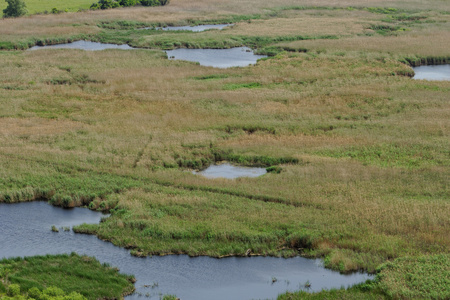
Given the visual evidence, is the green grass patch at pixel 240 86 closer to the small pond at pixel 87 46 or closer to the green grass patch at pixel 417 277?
the small pond at pixel 87 46

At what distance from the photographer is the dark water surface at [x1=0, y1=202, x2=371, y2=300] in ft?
67.4

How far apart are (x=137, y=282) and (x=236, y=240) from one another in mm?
4649

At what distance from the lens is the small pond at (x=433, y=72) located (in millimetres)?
57844

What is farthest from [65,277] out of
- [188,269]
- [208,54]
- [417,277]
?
[208,54]

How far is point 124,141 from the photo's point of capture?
36.5 m

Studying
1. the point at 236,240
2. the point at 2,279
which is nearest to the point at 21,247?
the point at 2,279

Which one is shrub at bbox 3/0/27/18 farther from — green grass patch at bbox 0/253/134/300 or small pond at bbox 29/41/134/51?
green grass patch at bbox 0/253/134/300

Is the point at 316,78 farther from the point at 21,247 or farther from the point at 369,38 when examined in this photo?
the point at 21,247

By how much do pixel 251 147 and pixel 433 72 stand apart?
32.8 meters

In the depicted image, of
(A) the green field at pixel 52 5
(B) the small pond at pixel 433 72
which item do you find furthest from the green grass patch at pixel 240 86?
(A) the green field at pixel 52 5

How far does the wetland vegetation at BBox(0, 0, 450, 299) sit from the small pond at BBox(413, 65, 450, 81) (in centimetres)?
136

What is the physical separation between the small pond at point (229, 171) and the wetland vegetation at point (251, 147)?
603 millimetres

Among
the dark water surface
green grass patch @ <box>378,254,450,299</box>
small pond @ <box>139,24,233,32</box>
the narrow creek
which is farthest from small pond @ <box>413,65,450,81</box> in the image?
the dark water surface

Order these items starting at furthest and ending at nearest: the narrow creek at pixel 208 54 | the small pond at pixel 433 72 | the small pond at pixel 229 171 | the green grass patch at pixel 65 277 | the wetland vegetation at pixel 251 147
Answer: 1. the narrow creek at pixel 208 54
2. the small pond at pixel 433 72
3. the small pond at pixel 229 171
4. the wetland vegetation at pixel 251 147
5. the green grass patch at pixel 65 277
